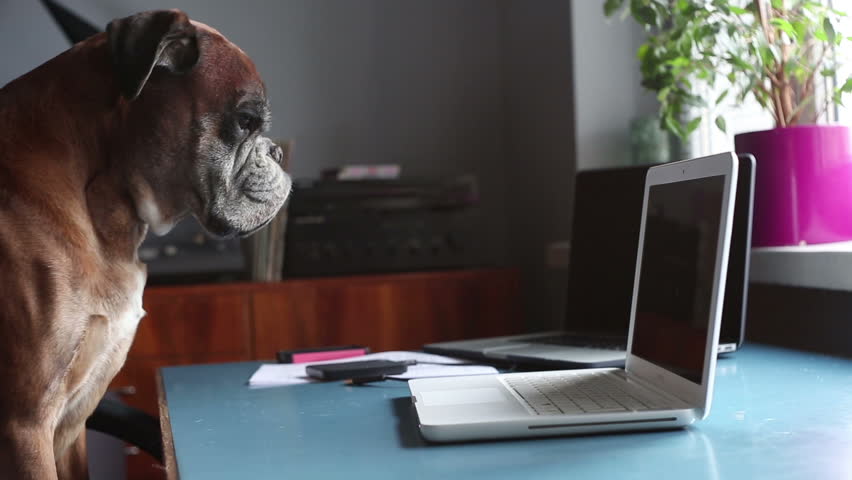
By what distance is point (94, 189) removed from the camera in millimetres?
1040

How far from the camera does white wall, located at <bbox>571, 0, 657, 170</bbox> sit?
2.41 m

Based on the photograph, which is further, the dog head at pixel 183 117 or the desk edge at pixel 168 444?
the dog head at pixel 183 117

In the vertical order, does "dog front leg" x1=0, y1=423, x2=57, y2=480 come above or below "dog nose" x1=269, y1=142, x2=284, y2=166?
below

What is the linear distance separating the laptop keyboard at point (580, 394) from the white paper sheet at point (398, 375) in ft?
0.46

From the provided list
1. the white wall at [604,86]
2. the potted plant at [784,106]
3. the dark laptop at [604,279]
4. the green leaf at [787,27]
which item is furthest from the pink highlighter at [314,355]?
the white wall at [604,86]

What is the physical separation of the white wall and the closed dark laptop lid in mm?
803

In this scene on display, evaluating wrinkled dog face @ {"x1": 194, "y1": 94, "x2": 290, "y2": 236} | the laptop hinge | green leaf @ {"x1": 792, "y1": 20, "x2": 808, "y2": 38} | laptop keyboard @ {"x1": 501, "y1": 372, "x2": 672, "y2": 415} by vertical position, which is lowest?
laptop keyboard @ {"x1": 501, "y1": 372, "x2": 672, "y2": 415}

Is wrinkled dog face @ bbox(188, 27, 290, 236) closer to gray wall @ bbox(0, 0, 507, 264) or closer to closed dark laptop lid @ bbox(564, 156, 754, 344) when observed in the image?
closed dark laptop lid @ bbox(564, 156, 754, 344)

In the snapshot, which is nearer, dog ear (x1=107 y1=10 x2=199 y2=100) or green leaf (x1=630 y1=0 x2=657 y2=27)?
dog ear (x1=107 y1=10 x2=199 y2=100)

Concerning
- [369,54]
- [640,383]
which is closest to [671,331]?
[640,383]

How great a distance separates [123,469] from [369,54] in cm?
157

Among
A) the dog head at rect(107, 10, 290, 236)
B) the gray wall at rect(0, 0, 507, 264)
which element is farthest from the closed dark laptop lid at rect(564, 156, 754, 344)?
the gray wall at rect(0, 0, 507, 264)

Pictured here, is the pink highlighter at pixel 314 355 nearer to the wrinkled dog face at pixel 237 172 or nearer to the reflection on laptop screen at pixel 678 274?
the wrinkled dog face at pixel 237 172

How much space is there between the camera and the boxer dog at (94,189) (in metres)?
0.93
